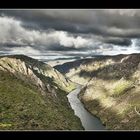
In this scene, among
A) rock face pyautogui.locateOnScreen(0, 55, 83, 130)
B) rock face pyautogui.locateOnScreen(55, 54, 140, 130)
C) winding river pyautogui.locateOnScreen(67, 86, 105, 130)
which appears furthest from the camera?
rock face pyautogui.locateOnScreen(55, 54, 140, 130)

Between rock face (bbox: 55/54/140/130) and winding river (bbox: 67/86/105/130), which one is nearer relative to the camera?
winding river (bbox: 67/86/105/130)

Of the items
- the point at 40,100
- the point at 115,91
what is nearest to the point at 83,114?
the point at 40,100

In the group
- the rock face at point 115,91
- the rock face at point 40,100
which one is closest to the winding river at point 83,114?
the rock face at point 40,100

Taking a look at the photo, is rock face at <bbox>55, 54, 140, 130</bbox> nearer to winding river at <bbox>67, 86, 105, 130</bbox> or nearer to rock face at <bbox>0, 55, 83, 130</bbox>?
winding river at <bbox>67, 86, 105, 130</bbox>

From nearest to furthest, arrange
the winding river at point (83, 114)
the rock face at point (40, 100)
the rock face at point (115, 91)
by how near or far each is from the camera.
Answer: the rock face at point (40, 100), the winding river at point (83, 114), the rock face at point (115, 91)

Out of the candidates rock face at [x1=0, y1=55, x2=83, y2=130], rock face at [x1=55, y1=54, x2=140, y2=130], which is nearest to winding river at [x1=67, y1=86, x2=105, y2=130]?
rock face at [x1=0, y1=55, x2=83, y2=130]

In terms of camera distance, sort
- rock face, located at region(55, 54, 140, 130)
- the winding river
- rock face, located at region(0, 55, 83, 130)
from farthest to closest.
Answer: rock face, located at region(55, 54, 140, 130) → the winding river → rock face, located at region(0, 55, 83, 130)

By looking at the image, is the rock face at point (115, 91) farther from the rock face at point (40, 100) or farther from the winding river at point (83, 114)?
the rock face at point (40, 100)

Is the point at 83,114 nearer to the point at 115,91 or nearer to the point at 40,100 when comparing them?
the point at 40,100
